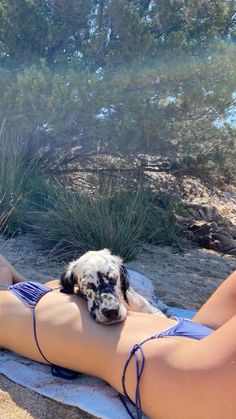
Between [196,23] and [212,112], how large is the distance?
3.86ft

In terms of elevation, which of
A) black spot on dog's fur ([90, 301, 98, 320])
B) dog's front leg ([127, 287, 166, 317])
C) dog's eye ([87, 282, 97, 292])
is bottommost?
dog's front leg ([127, 287, 166, 317])

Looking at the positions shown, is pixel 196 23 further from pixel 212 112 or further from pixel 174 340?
pixel 174 340

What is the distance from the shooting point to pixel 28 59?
270 inches

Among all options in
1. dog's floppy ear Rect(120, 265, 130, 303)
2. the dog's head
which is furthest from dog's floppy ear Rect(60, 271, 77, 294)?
dog's floppy ear Rect(120, 265, 130, 303)

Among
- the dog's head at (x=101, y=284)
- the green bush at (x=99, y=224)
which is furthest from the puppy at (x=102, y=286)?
the green bush at (x=99, y=224)

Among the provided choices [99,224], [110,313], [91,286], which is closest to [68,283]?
[91,286]

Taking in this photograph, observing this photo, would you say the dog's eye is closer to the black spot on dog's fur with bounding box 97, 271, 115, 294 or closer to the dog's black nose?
the black spot on dog's fur with bounding box 97, 271, 115, 294

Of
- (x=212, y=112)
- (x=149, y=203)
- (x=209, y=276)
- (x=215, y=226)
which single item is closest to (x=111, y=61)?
(x=212, y=112)

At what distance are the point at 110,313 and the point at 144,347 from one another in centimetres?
28

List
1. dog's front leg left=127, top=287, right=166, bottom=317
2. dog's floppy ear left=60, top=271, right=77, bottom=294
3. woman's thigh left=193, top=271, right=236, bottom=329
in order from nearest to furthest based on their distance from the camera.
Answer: woman's thigh left=193, top=271, right=236, bottom=329, dog's floppy ear left=60, top=271, right=77, bottom=294, dog's front leg left=127, top=287, right=166, bottom=317

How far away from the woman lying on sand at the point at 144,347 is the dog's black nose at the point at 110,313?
39mm

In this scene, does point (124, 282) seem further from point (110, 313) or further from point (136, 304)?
point (110, 313)

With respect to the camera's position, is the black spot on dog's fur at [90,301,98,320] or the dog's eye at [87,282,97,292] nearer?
the black spot on dog's fur at [90,301,98,320]

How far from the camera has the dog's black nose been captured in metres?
2.28
